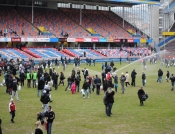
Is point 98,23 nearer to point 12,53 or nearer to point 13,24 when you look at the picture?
point 13,24

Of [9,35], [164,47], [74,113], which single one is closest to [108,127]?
[74,113]

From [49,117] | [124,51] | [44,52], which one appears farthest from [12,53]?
[49,117]

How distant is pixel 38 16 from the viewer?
209 feet

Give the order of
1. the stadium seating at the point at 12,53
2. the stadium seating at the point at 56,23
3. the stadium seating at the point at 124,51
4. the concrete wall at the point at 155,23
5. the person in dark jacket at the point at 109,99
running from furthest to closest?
1. the concrete wall at the point at 155,23
2. the stadium seating at the point at 124,51
3. the stadium seating at the point at 56,23
4. the stadium seating at the point at 12,53
5. the person in dark jacket at the point at 109,99

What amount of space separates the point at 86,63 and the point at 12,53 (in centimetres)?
1032

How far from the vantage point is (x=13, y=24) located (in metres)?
57.8

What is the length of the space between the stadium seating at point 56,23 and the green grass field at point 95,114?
3804 centimetres

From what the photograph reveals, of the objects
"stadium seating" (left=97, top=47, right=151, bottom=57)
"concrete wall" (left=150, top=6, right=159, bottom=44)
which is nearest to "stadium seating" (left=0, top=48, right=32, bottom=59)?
"stadium seating" (left=97, top=47, right=151, bottom=57)

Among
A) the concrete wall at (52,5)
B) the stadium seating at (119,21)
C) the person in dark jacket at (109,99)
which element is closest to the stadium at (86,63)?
the concrete wall at (52,5)

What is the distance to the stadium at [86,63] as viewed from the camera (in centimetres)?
1606

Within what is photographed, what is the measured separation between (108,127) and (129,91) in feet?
36.0

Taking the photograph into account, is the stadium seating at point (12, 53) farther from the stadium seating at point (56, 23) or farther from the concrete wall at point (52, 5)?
the concrete wall at point (52, 5)

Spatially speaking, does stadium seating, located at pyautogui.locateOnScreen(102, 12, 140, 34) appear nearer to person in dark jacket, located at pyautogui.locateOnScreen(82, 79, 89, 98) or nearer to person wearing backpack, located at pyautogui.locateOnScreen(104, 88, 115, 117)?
person in dark jacket, located at pyautogui.locateOnScreen(82, 79, 89, 98)

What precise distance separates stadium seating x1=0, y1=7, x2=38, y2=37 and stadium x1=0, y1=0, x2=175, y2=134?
0.15m
